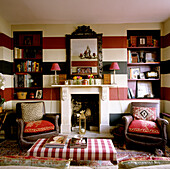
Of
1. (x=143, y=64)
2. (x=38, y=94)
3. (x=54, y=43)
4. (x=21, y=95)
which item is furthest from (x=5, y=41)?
(x=143, y=64)

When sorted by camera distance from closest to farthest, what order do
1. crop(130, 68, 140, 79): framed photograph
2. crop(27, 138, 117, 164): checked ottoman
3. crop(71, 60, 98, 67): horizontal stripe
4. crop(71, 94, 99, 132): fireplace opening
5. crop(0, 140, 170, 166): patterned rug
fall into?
crop(27, 138, 117, 164): checked ottoman < crop(0, 140, 170, 166): patterned rug < crop(71, 60, 98, 67): horizontal stripe < crop(130, 68, 140, 79): framed photograph < crop(71, 94, 99, 132): fireplace opening

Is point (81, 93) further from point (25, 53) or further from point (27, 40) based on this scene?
point (27, 40)

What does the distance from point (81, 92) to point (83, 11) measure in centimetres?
192

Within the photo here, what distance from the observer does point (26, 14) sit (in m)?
3.35

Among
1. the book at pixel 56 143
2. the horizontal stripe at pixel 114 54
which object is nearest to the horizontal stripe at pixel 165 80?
the horizontal stripe at pixel 114 54

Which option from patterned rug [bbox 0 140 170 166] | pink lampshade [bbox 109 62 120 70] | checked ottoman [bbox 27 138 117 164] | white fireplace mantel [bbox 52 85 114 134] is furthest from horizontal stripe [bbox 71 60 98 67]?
checked ottoman [bbox 27 138 117 164]

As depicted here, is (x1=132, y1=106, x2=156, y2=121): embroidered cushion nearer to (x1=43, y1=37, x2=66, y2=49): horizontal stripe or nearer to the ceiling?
the ceiling

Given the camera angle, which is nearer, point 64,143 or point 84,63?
point 64,143

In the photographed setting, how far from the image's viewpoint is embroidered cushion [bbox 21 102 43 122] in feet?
10.7

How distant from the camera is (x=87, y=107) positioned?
409 cm

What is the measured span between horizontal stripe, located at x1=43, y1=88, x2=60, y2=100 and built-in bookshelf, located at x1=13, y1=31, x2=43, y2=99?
0.55 feet

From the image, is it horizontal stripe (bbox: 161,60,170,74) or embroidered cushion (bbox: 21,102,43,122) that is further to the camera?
horizontal stripe (bbox: 161,60,170,74)

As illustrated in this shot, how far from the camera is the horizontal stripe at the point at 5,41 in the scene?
351 centimetres

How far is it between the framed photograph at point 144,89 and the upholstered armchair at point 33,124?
2348 mm
